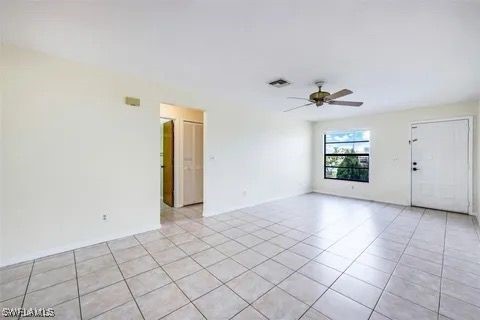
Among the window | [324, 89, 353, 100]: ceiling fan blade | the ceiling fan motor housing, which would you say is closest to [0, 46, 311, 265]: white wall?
the ceiling fan motor housing

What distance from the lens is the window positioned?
5938mm

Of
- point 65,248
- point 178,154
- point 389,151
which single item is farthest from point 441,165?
point 65,248

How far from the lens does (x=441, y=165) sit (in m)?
4.66

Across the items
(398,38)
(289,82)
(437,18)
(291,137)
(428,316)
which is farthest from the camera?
(291,137)

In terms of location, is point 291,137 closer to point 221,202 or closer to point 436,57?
point 221,202

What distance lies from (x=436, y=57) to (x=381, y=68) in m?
0.54

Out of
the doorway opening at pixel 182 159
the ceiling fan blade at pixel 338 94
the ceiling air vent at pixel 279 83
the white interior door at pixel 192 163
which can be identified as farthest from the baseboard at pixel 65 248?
the ceiling fan blade at pixel 338 94

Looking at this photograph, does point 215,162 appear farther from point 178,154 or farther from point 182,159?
point 178,154

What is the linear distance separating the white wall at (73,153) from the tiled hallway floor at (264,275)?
1.01 ft

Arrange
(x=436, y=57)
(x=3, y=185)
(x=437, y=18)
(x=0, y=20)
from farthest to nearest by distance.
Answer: (x=436, y=57), (x=3, y=185), (x=0, y=20), (x=437, y=18)

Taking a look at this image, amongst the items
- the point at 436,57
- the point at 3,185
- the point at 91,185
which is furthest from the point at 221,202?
the point at 436,57

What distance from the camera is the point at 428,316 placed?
160cm

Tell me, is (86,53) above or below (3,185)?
above

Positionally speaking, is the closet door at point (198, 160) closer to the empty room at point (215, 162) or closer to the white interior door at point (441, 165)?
the empty room at point (215, 162)
